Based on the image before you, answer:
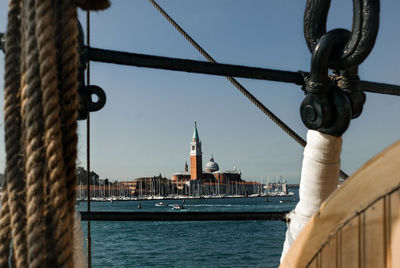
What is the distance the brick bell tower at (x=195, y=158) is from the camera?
66.0m

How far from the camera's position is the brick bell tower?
217 ft

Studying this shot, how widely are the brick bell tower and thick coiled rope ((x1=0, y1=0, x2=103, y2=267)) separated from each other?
214 ft

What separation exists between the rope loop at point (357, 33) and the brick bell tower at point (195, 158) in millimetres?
64833

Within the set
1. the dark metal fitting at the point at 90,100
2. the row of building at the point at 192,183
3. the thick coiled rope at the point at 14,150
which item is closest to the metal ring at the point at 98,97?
the dark metal fitting at the point at 90,100

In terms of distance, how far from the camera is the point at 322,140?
983 mm

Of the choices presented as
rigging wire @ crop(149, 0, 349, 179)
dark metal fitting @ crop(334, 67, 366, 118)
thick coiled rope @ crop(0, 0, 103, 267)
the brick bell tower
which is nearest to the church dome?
the brick bell tower

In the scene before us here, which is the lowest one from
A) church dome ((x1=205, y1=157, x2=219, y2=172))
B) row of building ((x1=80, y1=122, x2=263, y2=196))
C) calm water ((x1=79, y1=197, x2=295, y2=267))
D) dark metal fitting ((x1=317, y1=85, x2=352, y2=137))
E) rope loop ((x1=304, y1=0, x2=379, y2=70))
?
→ calm water ((x1=79, y1=197, x2=295, y2=267))

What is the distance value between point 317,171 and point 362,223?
→ 397mm

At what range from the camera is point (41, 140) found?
54cm

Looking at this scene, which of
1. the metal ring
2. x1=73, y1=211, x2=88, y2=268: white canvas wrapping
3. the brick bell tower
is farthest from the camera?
the brick bell tower

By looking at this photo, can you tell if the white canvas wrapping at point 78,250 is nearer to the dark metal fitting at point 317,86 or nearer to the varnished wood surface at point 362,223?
the varnished wood surface at point 362,223

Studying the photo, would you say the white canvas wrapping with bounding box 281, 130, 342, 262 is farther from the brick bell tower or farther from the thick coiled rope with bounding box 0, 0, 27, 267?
the brick bell tower

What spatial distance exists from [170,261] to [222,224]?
1685 cm

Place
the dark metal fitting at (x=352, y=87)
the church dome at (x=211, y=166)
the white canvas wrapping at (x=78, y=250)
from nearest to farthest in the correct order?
the white canvas wrapping at (x=78, y=250)
the dark metal fitting at (x=352, y=87)
the church dome at (x=211, y=166)
